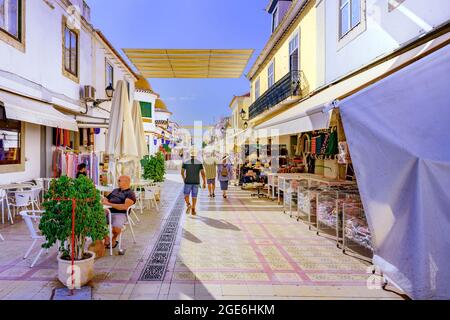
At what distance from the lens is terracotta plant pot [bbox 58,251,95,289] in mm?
4430

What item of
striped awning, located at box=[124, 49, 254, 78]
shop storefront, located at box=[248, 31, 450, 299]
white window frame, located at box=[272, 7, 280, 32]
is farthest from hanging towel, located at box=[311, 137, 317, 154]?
white window frame, located at box=[272, 7, 280, 32]

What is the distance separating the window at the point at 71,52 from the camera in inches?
498

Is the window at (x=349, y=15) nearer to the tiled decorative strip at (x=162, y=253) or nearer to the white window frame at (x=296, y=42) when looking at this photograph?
the white window frame at (x=296, y=42)

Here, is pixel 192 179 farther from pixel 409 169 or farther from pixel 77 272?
pixel 409 169

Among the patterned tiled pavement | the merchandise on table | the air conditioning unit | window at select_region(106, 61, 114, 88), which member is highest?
window at select_region(106, 61, 114, 88)

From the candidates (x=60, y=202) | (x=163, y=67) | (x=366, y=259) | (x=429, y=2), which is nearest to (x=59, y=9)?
(x=163, y=67)

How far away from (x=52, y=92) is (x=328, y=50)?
29.7 ft

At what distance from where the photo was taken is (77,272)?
14.6 feet

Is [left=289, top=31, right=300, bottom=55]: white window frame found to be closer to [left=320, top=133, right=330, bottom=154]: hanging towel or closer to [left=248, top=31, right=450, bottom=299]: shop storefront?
[left=320, top=133, right=330, bottom=154]: hanging towel

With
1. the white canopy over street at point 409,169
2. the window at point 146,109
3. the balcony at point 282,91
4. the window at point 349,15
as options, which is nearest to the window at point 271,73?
the balcony at point 282,91

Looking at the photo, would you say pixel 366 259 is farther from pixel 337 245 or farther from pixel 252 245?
pixel 252 245

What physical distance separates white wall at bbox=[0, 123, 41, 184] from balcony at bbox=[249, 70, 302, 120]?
9.00 meters

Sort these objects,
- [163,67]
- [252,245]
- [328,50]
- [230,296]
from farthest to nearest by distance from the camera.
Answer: [163,67] < [328,50] < [252,245] < [230,296]

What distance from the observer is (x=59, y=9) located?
471 inches
